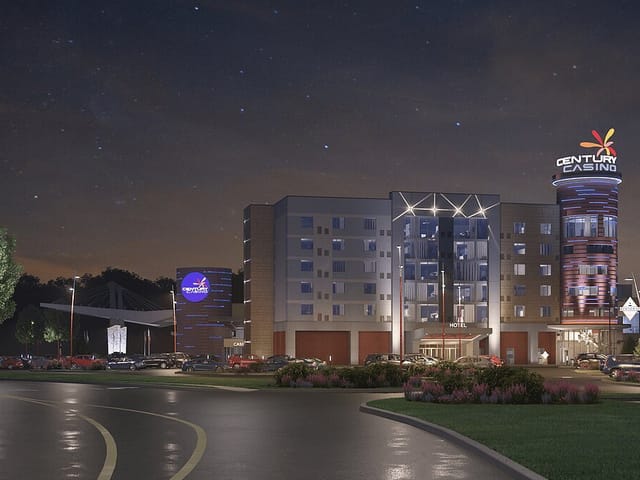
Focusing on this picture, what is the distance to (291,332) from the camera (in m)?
104

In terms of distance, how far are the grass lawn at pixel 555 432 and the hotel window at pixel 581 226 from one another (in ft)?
248

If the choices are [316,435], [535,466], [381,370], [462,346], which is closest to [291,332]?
[462,346]

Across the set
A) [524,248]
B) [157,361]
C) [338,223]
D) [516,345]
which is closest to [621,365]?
[157,361]

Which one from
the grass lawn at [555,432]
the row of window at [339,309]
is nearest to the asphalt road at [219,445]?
the grass lawn at [555,432]

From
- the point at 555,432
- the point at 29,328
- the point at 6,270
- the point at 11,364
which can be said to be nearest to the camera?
the point at 555,432

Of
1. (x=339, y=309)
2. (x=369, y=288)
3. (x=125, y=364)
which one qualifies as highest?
(x=369, y=288)

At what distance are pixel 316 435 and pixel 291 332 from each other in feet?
272

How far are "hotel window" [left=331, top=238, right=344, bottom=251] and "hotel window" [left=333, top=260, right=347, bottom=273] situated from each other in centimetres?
142

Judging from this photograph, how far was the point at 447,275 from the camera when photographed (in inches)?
4166

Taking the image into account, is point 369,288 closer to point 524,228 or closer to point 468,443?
point 524,228

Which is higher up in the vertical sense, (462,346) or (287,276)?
(287,276)

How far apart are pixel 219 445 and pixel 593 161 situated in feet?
296

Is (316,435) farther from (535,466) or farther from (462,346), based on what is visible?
(462,346)

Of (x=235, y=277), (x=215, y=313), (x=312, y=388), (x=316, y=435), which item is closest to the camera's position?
(x=316, y=435)
